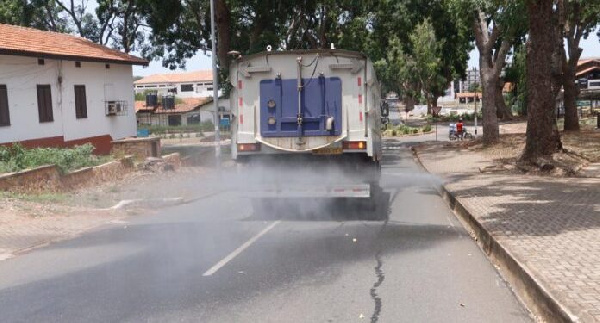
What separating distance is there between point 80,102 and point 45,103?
2.20 metres

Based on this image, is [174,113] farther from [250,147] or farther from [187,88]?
[250,147]

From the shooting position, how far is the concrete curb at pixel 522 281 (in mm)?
4984

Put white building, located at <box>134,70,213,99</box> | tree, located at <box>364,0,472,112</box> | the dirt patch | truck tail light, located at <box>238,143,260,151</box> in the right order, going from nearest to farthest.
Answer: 1. truck tail light, located at <box>238,143,260,151</box>
2. the dirt patch
3. tree, located at <box>364,0,472,112</box>
4. white building, located at <box>134,70,213,99</box>

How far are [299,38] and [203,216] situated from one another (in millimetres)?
27187

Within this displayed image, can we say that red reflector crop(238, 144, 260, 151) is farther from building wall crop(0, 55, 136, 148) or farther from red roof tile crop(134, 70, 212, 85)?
red roof tile crop(134, 70, 212, 85)

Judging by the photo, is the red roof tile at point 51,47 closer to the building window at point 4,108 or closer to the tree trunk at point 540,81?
the building window at point 4,108

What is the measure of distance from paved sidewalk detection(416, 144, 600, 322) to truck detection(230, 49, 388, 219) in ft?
7.60

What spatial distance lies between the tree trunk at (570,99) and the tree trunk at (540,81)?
539 inches

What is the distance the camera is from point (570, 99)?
28922mm

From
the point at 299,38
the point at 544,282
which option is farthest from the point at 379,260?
the point at 299,38

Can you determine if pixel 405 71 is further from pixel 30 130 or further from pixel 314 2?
pixel 30 130

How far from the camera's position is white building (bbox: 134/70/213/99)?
10012 centimetres

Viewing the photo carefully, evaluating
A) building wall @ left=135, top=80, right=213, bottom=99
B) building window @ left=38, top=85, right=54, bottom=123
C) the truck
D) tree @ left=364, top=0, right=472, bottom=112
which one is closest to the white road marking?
the truck

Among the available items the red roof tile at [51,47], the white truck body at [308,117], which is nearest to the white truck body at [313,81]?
the white truck body at [308,117]
